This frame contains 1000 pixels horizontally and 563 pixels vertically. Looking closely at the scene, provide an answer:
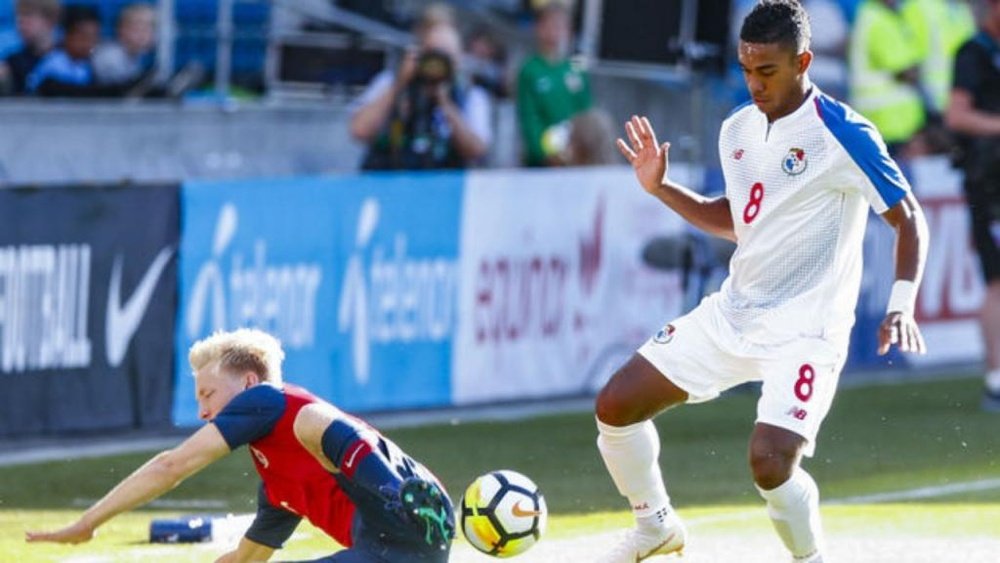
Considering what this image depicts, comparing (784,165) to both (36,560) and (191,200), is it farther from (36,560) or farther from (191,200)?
(191,200)

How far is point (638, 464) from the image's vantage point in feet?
28.2

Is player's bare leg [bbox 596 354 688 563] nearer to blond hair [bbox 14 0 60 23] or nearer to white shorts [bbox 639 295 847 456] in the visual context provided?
white shorts [bbox 639 295 847 456]

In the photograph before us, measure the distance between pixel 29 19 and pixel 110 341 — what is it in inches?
149

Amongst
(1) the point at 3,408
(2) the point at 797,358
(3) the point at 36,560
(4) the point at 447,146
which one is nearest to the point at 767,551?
(2) the point at 797,358

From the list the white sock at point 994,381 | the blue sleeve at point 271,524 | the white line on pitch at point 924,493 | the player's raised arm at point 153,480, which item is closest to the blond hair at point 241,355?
the player's raised arm at point 153,480

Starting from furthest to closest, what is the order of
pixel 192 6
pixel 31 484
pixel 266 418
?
pixel 192 6
pixel 31 484
pixel 266 418

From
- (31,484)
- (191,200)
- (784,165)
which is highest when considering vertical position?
(784,165)

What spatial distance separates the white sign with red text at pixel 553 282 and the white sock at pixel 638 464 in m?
5.76

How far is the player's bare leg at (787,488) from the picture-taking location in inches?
312

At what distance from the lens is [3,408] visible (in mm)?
12383

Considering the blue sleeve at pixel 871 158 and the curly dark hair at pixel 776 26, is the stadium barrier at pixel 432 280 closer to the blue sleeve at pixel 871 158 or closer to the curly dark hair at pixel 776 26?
the curly dark hair at pixel 776 26

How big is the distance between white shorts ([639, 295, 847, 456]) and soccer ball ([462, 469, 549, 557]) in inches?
28.4

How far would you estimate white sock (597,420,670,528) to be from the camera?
338 inches

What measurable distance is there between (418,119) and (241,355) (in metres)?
8.26
